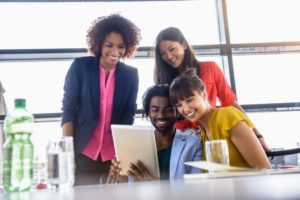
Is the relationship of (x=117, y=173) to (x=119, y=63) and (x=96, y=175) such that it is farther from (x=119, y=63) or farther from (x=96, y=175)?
(x=119, y=63)

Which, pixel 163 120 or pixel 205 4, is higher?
pixel 205 4

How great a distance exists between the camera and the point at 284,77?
306 centimetres

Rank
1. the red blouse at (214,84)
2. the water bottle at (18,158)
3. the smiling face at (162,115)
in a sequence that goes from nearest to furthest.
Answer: the water bottle at (18,158)
the smiling face at (162,115)
the red blouse at (214,84)

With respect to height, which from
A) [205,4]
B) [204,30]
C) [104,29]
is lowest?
[104,29]

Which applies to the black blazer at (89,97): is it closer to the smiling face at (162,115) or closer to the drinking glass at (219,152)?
the smiling face at (162,115)

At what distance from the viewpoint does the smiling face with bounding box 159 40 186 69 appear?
5.62 feet

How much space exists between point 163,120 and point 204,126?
0.18 m

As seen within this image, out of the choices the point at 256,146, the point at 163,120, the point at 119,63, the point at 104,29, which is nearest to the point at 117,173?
the point at 163,120

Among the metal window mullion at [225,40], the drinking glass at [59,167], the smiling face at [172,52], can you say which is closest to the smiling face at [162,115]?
the smiling face at [172,52]

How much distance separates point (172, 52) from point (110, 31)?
33cm

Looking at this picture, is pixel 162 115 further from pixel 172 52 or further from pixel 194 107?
pixel 172 52

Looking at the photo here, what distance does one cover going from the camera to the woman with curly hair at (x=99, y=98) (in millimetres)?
1588

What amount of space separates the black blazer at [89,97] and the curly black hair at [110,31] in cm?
10

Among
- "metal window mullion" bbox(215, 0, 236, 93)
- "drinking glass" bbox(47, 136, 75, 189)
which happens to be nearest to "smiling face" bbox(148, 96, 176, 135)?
"drinking glass" bbox(47, 136, 75, 189)
